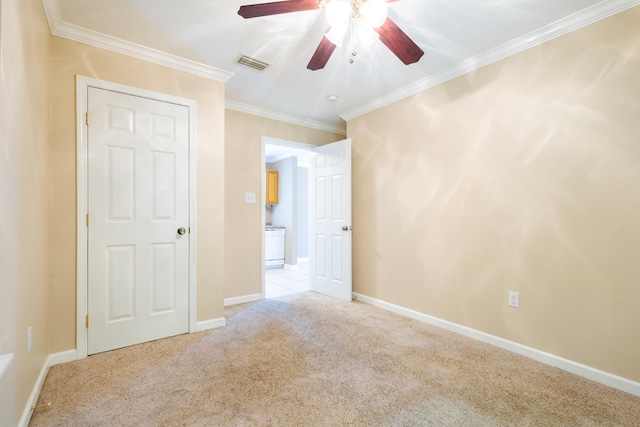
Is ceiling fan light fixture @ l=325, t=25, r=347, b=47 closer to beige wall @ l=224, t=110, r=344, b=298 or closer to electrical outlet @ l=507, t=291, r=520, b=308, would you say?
electrical outlet @ l=507, t=291, r=520, b=308

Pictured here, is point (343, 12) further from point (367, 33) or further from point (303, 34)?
point (303, 34)

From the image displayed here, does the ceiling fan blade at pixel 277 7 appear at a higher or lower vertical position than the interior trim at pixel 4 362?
higher

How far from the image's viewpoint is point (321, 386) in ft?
6.15

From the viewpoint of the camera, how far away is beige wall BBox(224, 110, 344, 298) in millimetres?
3623

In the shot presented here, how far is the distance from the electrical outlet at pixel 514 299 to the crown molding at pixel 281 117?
3120mm

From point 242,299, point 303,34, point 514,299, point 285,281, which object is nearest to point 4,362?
point 303,34

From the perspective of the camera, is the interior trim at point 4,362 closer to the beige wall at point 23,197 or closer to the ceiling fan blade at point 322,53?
the beige wall at point 23,197

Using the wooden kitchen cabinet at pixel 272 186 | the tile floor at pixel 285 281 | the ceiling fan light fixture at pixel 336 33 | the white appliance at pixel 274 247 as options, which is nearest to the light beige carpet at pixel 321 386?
the tile floor at pixel 285 281

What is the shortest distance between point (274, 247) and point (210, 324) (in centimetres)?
346

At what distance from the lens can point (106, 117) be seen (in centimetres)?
232

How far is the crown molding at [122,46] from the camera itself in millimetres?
2035

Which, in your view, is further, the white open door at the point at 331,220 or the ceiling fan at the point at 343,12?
the white open door at the point at 331,220

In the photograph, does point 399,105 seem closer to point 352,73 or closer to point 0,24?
point 352,73

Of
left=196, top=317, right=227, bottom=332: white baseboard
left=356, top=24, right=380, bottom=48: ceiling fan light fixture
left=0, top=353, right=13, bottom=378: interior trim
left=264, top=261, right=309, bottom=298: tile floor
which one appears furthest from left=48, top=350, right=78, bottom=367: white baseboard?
left=356, top=24, right=380, bottom=48: ceiling fan light fixture
